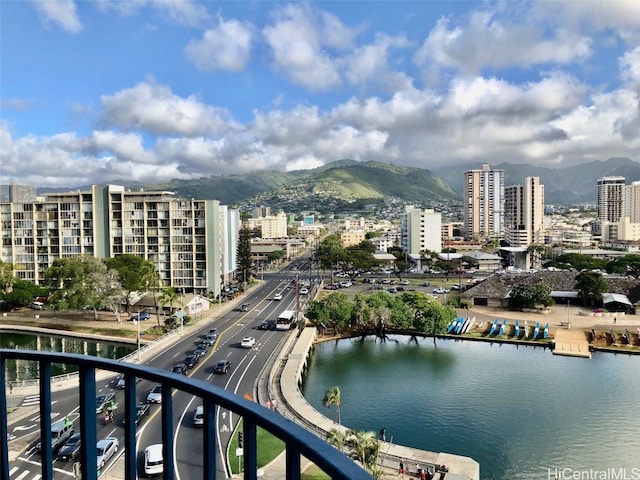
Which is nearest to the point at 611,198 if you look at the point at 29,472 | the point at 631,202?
the point at 631,202

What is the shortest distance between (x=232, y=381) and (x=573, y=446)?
8.73 meters

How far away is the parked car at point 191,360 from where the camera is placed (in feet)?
51.7

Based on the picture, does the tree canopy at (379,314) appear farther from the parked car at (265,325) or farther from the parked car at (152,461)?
the parked car at (152,461)

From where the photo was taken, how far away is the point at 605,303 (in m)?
Answer: 27.0

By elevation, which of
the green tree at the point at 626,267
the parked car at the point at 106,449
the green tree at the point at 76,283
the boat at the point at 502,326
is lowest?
the boat at the point at 502,326

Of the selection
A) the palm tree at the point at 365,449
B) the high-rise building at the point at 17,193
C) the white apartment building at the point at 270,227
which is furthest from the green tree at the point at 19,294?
→ the white apartment building at the point at 270,227

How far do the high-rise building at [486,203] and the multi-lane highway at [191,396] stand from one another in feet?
223

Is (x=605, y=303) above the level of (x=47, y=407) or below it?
below

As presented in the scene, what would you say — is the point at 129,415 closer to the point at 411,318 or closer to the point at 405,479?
the point at 405,479

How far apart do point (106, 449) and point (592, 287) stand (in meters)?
26.6

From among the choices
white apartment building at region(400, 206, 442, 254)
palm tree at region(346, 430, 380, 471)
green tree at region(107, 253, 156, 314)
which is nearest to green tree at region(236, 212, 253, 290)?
green tree at region(107, 253, 156, 314)

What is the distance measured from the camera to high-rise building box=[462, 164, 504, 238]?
91562 mm

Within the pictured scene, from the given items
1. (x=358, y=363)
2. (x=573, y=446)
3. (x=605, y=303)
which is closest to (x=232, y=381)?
(x=358, y=363)

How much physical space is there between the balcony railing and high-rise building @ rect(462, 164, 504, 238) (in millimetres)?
92577
